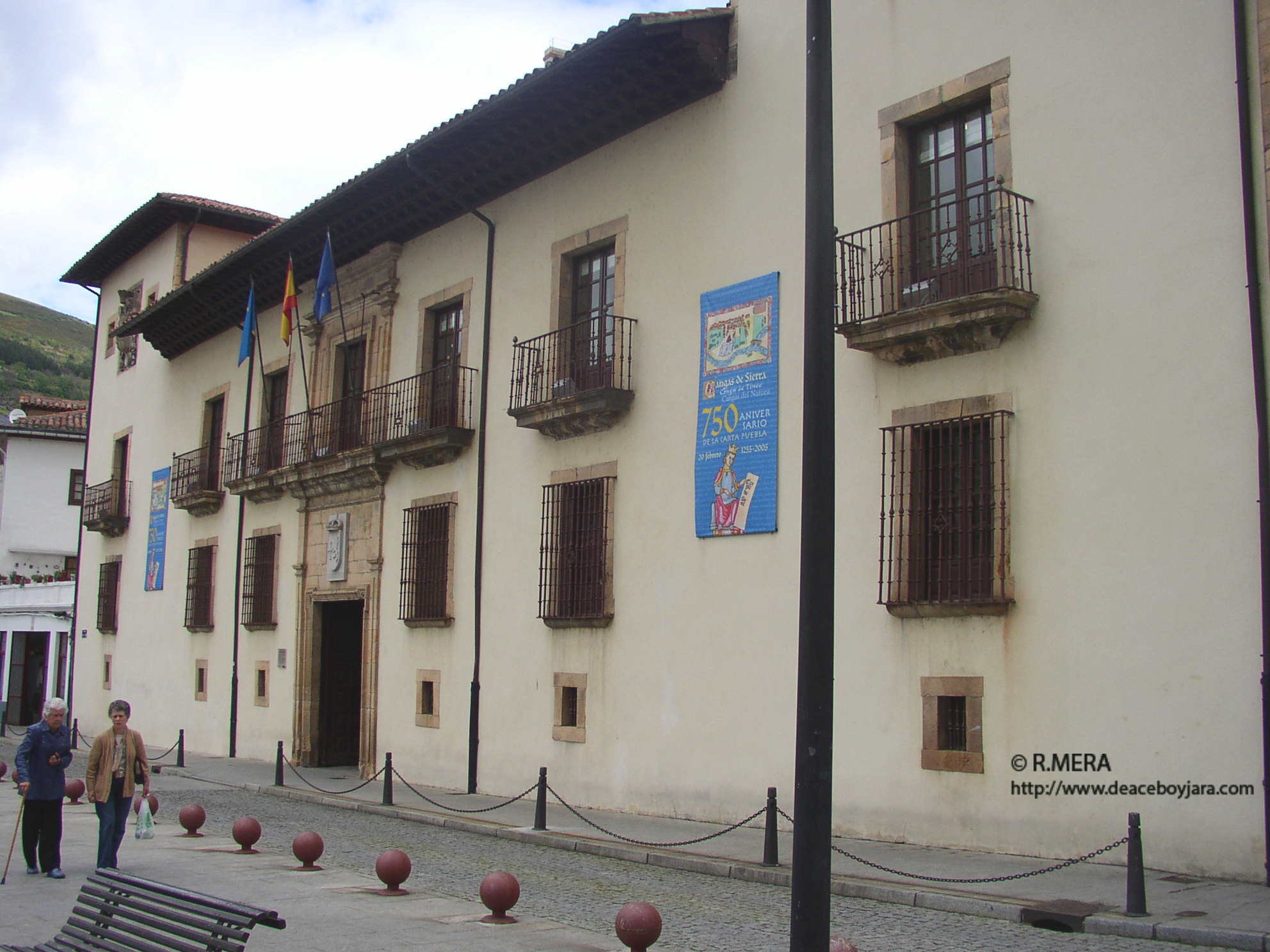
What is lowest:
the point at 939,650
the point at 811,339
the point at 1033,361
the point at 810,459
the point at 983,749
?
the point at 983,749

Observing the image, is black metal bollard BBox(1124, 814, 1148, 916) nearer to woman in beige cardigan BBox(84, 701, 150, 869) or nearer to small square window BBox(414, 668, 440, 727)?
woman in beige cardigan BBox(84, 701, 150, 869)

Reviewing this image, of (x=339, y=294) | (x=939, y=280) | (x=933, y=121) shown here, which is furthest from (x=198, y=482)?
(x=939, y=280)

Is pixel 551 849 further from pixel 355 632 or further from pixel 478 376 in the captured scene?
pixel 355 632

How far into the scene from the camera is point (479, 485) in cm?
1723

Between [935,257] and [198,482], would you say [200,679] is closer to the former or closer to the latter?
[198,482]

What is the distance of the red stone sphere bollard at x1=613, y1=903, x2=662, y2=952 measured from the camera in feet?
21.4

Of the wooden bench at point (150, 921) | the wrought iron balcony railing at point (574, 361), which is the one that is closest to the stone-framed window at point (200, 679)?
the wrought iron balcony railing at point (574, 361)

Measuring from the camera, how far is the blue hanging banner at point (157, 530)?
27.5m

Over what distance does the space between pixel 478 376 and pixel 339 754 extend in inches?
305

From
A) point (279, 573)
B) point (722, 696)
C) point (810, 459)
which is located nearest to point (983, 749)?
point (722, 696)

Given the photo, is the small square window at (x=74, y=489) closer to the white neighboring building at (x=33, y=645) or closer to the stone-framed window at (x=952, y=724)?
the white neighboring building at (x=33, y=645)

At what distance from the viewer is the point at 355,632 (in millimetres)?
21906

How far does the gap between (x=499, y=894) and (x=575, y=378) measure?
8722 mm

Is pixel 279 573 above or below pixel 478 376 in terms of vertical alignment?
below
